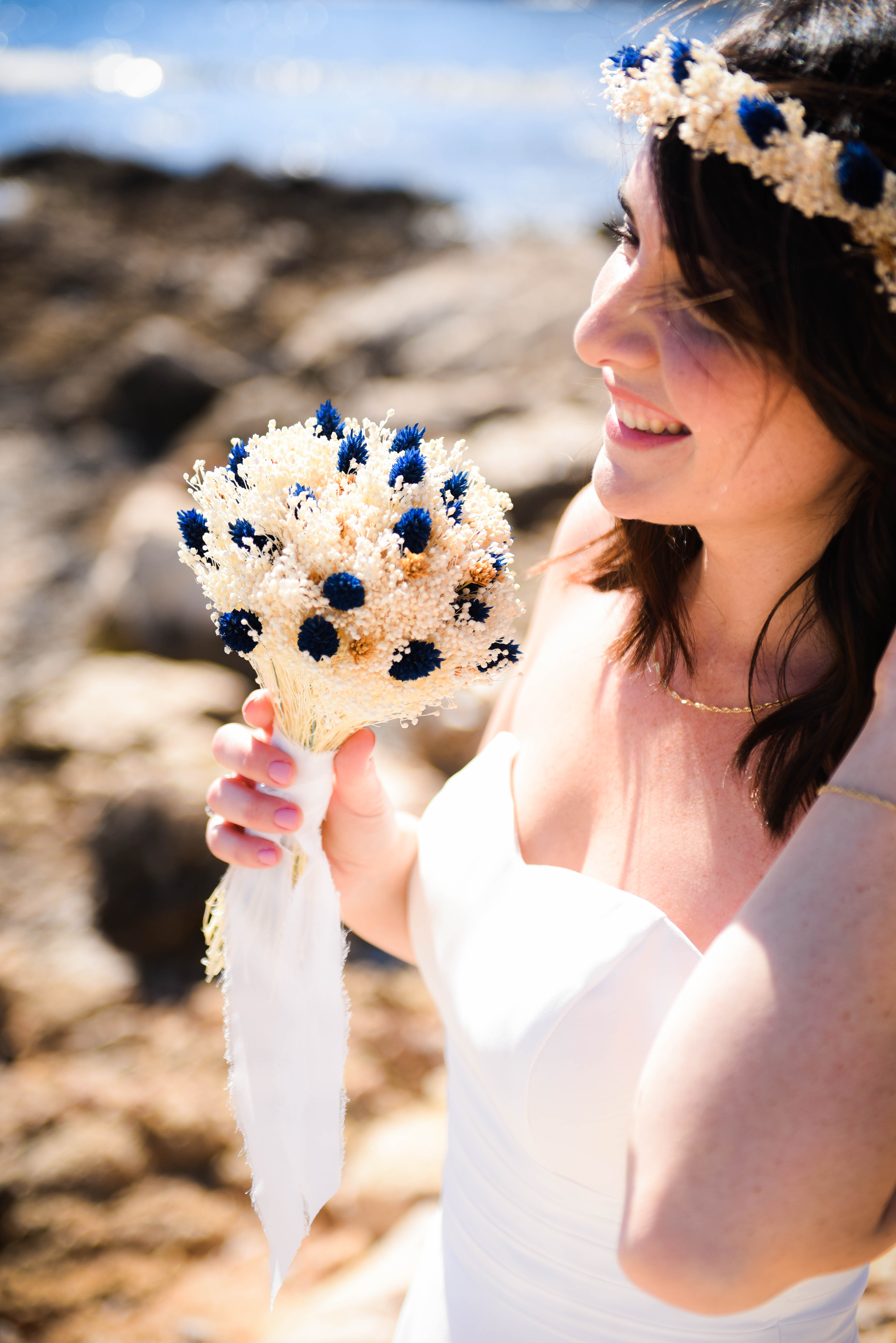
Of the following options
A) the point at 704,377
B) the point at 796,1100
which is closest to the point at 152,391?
the point at 704,377

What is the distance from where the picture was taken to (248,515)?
4.38ft

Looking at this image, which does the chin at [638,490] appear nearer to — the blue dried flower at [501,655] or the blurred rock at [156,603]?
the blue dried flower at [501,655]

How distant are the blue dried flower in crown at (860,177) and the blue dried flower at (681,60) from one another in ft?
0.85

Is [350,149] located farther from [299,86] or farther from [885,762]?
[885,762]

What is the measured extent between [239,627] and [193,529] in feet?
0.66

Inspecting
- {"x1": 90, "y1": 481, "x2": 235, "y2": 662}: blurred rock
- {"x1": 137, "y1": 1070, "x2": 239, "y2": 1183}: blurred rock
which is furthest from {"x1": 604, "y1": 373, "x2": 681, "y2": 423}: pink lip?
{"x1": 90, "y1": 481, "x2": 235, "y2": 662}: blurred rock

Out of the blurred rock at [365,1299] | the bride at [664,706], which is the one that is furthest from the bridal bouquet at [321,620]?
the blurred rock at [365,1299]

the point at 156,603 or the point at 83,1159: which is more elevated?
the point at 156,603

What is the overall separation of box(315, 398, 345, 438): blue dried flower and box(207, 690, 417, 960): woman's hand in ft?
1.39

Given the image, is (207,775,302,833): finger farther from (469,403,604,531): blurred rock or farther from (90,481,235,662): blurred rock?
(469,403,604,531): blurred rock

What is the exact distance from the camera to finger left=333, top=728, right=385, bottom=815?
1572 mm

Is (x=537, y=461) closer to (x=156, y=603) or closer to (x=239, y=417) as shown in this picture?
(x=239, y=417)

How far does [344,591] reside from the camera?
1216mm

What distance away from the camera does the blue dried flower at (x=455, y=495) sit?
135 cm
